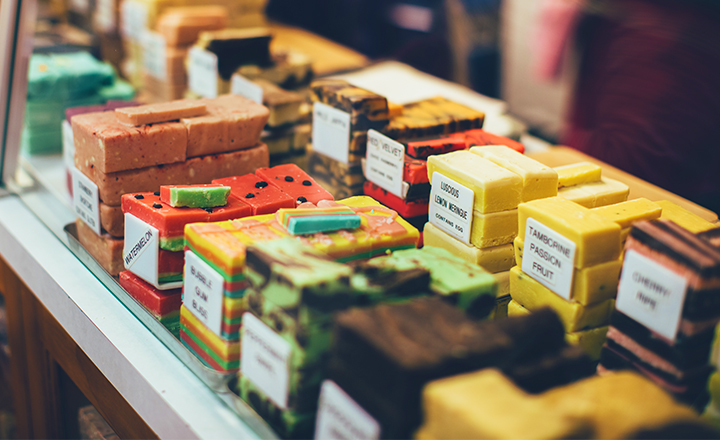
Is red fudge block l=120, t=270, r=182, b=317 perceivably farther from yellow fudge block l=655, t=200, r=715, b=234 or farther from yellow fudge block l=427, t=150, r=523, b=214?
yellow fudge block l=655, t=200, r=715, b=234

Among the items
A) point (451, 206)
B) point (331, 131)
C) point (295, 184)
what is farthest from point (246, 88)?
point (451, 206)

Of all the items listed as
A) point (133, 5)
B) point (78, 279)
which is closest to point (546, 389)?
point (78, 279)

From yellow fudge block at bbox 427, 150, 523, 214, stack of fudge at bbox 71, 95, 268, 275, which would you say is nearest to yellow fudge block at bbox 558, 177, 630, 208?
yellow fudge block at bbox 427, 150, 523, 214

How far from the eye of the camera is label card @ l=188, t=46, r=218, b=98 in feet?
6.92

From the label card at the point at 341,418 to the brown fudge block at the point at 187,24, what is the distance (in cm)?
179

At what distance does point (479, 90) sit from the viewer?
392cm

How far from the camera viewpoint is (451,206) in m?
1.35

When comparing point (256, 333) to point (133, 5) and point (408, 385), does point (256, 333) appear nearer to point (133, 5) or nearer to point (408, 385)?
point (408, 385)

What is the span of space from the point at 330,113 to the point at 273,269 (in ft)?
2.60

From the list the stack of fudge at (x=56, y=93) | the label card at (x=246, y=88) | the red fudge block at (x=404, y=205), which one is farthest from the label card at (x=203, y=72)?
the red fudge block at (x=404, y=205)

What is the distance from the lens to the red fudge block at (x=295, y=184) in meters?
1.42

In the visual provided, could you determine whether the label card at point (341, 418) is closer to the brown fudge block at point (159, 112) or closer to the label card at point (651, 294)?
the label card at point (651, 294)

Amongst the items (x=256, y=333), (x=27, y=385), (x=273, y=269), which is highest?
(x=273, y=269)

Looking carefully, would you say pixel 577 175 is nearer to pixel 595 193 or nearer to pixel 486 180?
pixel 595 193
